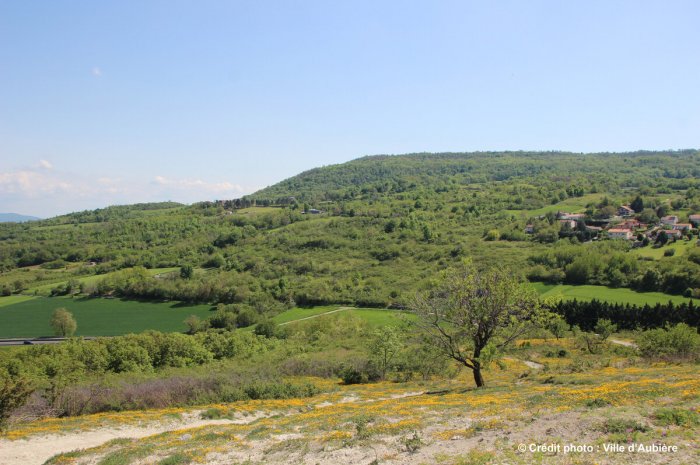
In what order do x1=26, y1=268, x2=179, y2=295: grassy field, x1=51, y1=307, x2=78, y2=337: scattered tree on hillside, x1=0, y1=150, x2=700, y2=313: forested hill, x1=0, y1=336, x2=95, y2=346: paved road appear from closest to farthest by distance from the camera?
1. x1=0, y1=336, x2=95, y2=346: paved road
2. x1=51, y1=307, x2=78, y2=337: scattered tree on hillside
3. x1=0, y1=150, x2=700, y2=313: forested hill
4. x1=26, y1=268, x2=179, y2=295: grassy field

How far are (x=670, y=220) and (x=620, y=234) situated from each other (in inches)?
702

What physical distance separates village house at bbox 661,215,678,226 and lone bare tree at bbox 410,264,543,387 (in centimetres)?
10915

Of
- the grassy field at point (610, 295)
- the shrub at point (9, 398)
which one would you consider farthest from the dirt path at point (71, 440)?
the grassy field at point (610, 295)

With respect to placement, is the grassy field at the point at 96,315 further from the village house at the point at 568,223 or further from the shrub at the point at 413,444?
the village house at the point at 568,223

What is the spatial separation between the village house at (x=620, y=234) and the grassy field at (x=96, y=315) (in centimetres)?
9726

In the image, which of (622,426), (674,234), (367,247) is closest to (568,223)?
(674,234)

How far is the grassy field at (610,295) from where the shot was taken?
67000 millimetres

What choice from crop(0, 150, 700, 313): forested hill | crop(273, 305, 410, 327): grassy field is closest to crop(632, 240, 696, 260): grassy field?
crop(0, 150, 700, 313): forested hill

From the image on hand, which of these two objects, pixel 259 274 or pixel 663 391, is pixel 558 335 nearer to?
pixel 663 391

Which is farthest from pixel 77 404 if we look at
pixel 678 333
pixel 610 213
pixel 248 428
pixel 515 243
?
pixel 610 213

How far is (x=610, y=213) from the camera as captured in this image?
129m

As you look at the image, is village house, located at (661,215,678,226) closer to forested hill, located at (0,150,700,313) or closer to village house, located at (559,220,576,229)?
forested hill, located at (0,150,700,313)

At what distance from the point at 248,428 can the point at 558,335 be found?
47580 millimetres

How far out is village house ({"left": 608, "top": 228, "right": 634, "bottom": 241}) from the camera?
4195 inches
